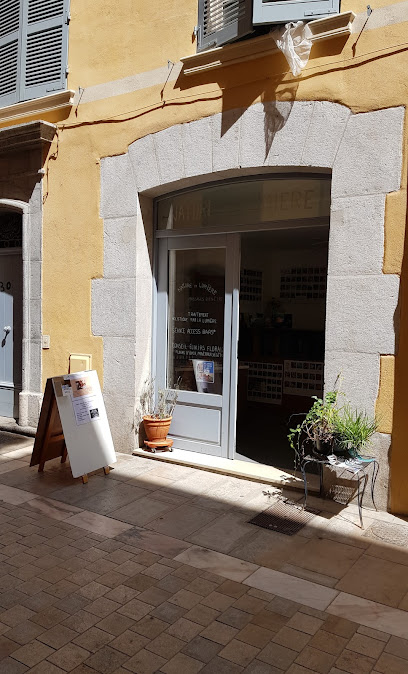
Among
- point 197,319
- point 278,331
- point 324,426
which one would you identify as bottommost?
point 324,426

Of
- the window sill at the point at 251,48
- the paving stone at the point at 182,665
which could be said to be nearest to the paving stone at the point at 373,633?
the paving stone at the point at 182,665

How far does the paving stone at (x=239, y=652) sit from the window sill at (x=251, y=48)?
14.6 ft

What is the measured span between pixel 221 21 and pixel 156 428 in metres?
4.02

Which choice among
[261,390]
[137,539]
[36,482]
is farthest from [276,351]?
[137,539]

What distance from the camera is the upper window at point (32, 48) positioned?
645 centimetres

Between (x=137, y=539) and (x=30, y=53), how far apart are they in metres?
5.87

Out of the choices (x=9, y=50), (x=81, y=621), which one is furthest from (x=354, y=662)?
(x=9, y=50)

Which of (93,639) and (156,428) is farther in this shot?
(156,428)

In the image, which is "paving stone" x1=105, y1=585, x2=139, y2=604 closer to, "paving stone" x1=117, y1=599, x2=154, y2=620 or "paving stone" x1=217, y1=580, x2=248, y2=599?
"paving stone" x1=117, y1=599, x2=154, y2=620

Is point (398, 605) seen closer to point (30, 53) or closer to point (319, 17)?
point (319, 17)

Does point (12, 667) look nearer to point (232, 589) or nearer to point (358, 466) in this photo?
point (232, 589)

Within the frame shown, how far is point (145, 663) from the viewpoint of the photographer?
2.64m

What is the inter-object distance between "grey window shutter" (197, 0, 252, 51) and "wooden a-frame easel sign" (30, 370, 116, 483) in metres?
3.38

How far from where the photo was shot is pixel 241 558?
371 centimetres
